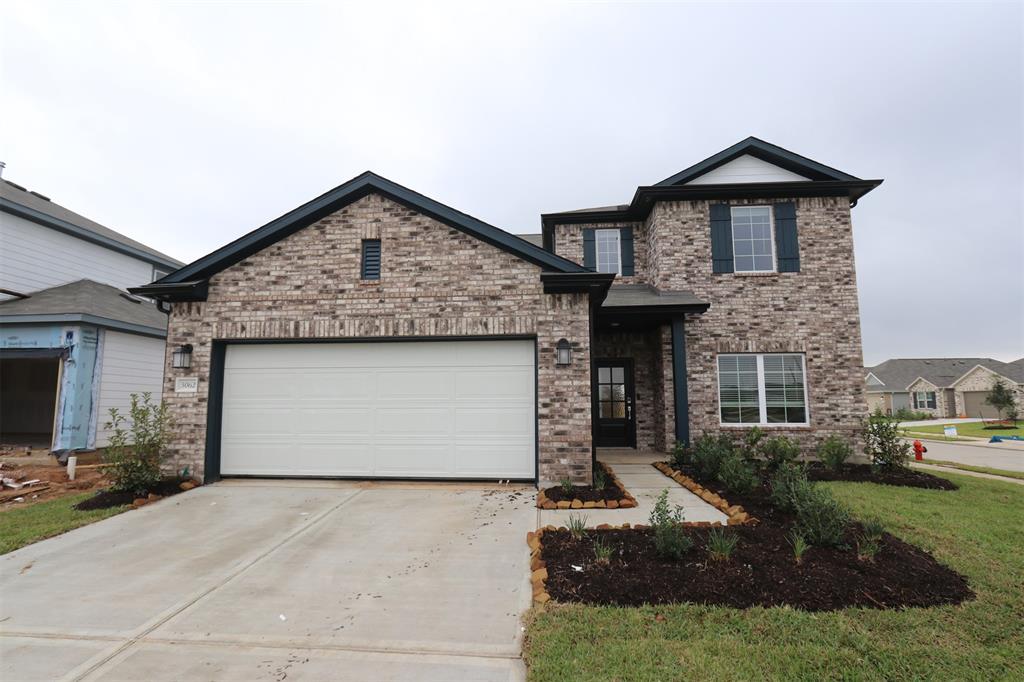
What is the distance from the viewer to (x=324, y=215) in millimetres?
8008

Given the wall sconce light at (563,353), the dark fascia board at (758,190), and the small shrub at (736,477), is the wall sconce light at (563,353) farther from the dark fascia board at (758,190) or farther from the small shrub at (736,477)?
the dark fascia board at (758,190)

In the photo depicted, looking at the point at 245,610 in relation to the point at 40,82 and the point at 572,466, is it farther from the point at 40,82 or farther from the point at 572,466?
the point at 40,82

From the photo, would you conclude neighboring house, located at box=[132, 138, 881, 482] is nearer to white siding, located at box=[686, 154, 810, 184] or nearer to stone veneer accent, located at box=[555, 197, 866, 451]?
A: stone veneer accent, located at box=[555, 197, 866, 451]

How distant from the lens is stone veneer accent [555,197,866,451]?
10.4m

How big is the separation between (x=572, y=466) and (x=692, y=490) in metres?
1.92

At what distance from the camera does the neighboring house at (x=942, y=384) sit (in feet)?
122

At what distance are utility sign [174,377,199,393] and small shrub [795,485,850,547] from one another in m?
8.81

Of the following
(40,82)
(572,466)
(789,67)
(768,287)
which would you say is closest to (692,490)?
(572,466)

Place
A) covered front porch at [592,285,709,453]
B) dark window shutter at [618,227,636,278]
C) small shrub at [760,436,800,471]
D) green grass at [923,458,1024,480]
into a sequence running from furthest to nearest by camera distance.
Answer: dark window shutter at [618,227,636,278], covered front porch at [592,285,709,453], green grass at [923,458,1024,480], small shrub at [760,436,800,471]

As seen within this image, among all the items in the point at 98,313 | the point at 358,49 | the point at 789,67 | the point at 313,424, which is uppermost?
the point at 789,67

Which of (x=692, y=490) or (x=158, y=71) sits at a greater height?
(x=158, y=71)

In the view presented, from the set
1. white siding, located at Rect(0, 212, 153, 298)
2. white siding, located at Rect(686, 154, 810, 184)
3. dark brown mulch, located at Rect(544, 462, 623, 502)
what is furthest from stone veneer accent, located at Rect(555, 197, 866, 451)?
white siding, located at Rect(0, 212, 153, 298)

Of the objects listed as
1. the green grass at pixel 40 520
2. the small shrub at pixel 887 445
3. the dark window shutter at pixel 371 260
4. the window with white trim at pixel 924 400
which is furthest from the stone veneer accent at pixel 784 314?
the window with white trim at pixel 924 400

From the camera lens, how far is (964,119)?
637 inches
